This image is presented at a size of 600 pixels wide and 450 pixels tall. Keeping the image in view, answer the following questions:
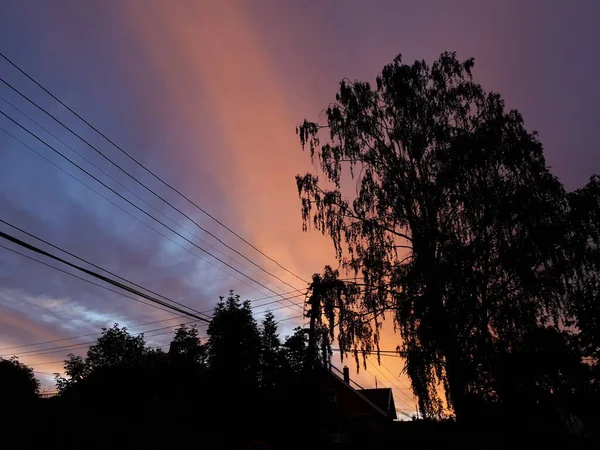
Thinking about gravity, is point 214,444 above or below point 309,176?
below

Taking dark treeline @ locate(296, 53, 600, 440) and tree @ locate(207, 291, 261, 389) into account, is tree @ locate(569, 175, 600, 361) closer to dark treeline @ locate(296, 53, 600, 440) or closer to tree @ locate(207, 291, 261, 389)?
dark treeline @ locate(296, 53, 600, 440)

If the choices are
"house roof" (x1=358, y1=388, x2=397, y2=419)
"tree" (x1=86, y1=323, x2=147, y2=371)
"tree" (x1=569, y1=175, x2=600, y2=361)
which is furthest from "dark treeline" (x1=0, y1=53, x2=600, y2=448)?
"house roof" (x1=358, y1=388, x2=397, y2=419)

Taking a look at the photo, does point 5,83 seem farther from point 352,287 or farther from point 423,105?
point 423,105

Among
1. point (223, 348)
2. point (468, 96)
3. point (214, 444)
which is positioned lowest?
point (214, 444)

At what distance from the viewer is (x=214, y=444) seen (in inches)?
570

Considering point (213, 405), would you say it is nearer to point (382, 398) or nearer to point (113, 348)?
point (113, 348)

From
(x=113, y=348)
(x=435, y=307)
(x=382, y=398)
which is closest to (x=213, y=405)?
(x=435, y=307)

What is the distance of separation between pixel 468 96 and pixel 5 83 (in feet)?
50.9

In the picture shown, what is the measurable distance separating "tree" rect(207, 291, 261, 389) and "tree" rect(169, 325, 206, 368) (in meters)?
1.51

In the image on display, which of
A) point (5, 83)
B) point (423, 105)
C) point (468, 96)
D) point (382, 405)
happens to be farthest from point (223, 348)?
point (382, 405)

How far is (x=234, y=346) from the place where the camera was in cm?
1736

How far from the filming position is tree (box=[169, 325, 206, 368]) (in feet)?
66.0

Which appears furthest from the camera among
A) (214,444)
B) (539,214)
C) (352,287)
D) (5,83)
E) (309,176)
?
(309,176)

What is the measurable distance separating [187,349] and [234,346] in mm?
5731
